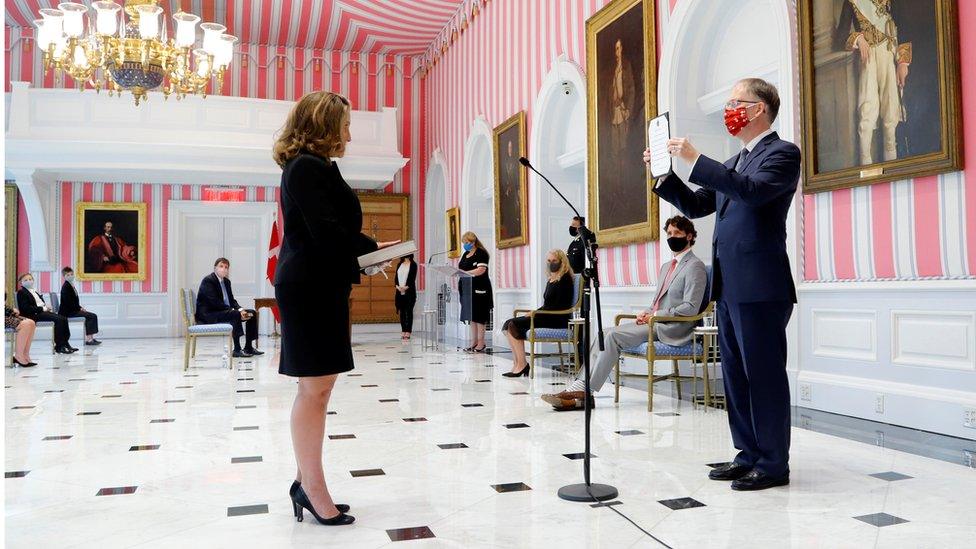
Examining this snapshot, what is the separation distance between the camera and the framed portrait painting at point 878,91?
3938mm

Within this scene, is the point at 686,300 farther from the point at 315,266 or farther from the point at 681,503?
the point at 315,266

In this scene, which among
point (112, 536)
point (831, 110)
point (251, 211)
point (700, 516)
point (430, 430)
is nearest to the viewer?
point (112, 536)

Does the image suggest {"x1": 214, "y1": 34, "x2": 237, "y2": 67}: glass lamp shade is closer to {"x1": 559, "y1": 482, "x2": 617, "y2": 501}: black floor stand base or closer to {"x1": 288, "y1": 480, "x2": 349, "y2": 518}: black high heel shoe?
{"x1": 288, "y1": 480, "x2": 349, "y2": 518}: black high heel shoe

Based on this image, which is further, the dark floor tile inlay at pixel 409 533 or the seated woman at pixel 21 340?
the seated woman at pixel 21 340

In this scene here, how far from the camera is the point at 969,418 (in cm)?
379

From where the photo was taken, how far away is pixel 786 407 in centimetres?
300

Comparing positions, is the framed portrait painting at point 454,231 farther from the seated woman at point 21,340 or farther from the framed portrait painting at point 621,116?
the seated woman at point 21,340

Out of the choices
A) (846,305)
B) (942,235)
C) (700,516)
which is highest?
(942,235)

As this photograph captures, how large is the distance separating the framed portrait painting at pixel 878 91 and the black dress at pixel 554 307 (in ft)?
8.14

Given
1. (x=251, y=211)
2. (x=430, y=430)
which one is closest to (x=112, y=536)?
(x=430, y=430)

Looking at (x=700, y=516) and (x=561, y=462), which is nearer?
(x=700, y=516)

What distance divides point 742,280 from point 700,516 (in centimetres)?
91

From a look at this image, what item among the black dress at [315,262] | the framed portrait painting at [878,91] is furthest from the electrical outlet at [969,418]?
the black dress at [315,262]

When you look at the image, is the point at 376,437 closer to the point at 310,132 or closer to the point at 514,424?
the point at 514,424
